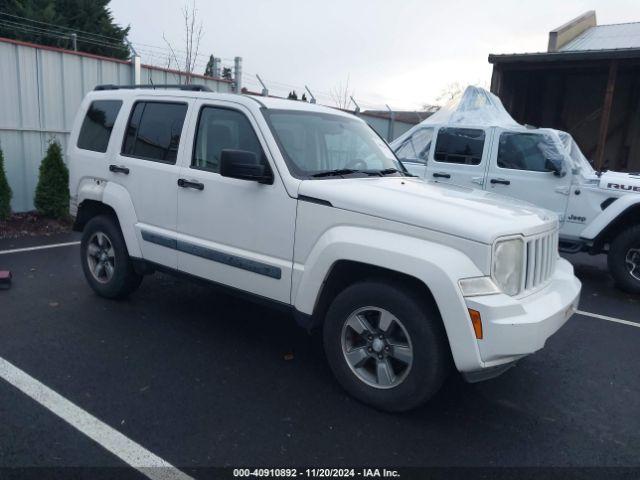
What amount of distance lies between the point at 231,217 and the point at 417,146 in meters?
5.10

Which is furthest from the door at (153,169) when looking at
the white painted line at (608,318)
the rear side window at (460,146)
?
the rear side window at (460,146)

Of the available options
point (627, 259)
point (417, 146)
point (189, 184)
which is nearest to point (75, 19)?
point (417, 146)

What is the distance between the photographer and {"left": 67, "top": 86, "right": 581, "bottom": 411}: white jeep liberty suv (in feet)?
10.2

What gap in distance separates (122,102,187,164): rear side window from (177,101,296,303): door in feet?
0.89

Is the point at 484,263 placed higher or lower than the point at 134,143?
lower

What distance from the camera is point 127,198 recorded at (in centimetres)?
486

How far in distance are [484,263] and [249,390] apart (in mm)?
1833

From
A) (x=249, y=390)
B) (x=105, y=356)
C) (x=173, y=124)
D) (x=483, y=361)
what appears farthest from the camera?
(x=173, y=124)

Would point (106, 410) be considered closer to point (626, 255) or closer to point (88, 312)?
point (88, 312)

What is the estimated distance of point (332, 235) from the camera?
3523 millimetres

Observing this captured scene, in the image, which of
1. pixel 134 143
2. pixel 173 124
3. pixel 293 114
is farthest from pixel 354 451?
pixel 134 143

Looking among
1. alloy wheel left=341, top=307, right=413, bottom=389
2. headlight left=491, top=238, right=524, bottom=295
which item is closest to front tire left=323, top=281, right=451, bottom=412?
alloy wheel left=341, top=307, right=413, bottom=389

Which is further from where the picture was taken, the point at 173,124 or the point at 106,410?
the point at 173,124

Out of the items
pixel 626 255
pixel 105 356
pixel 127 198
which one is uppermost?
pixel 127 198
